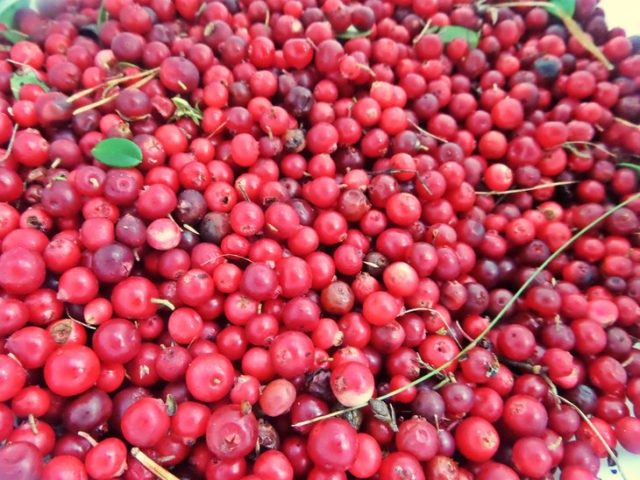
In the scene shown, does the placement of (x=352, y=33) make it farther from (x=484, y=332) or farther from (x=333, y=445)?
(x=333, y=445)

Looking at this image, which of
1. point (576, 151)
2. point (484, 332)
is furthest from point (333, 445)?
point (576, 151)

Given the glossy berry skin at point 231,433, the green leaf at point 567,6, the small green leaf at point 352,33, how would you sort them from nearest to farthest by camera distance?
→ the glossy berry skin at point 231,433 → the small green leaf at point 352,33 → the green leaf at point 567,6

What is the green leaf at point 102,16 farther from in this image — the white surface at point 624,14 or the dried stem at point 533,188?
the white surface at point 624,14

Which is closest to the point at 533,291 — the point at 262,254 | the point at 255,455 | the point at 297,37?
the point at 262,254

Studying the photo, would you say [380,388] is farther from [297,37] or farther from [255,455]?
[297,37]

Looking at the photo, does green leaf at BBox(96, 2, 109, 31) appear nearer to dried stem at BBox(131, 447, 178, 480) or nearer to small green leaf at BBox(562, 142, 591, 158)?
dried stem at BBox(131, 447, 178, 480)

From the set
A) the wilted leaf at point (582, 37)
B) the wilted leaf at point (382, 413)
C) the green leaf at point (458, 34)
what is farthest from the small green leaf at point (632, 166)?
the wilted leaf at point (382, 413)

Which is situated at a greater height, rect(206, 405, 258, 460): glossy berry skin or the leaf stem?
the leaf stem

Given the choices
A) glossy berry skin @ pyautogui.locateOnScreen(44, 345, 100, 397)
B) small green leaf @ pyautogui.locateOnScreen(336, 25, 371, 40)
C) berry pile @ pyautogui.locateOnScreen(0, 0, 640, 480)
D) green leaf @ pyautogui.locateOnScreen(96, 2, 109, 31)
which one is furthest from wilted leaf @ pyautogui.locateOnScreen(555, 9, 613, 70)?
glossy berry skin @ pyautogui.locateOnScreen(44, 345, 100, 397)
